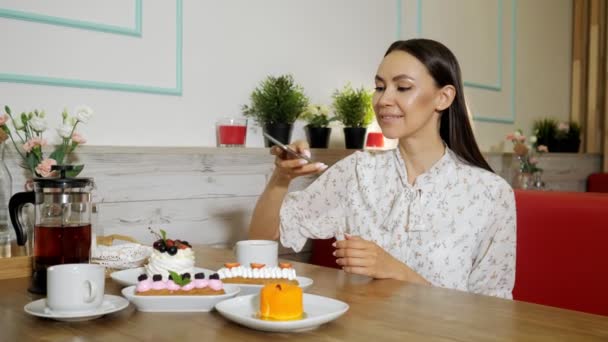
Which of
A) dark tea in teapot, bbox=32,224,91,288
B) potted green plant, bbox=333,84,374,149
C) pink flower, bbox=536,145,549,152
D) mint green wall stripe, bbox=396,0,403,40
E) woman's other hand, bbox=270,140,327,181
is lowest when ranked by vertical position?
dark tea in teapot, bbox=32,224,91,288

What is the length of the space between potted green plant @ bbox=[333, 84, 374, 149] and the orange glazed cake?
1791 millimetres

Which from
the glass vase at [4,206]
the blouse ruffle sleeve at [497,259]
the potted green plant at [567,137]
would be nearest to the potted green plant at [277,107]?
the blouse ruffle sleeve at [497,259]

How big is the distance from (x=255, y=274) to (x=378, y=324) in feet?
1.04

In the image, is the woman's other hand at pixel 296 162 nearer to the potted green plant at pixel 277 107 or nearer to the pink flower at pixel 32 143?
the pink flower at pixel 32 143

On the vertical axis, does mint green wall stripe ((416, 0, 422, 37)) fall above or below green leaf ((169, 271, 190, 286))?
above

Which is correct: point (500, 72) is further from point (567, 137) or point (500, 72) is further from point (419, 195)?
point (419, 195)

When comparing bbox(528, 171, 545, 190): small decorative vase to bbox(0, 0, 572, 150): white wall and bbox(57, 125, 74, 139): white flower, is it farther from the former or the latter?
bbox(57, 125, 74, 139): white flower

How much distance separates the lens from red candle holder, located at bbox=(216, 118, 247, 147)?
92.1 inches

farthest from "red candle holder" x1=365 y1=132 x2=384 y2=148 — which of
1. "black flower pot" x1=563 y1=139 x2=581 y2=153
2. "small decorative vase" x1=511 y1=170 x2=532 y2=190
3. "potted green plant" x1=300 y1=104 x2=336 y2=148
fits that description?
"black flower pot" x1=563 y1=139 x2=581 y2=153

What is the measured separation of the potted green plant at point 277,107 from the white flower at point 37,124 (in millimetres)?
881

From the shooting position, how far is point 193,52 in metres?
2.33

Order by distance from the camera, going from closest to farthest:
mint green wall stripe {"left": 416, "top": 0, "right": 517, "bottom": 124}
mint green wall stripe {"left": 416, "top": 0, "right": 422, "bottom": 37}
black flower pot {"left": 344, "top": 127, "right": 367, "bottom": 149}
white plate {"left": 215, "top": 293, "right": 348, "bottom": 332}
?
white plate {"left": 215, "top": 293, "right": 348, "bottom": 332}
black flower pot {"left": 344, "top": 127, "right": 367, "bottom": 149}
mint green wall stripe {"left": 416, "top": 0, "right": 422, "bottom": 37}
mint green wall stripe {"left": 416, "top": 0, "right": 517, "bottom": 124}

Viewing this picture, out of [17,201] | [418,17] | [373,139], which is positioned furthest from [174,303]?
[418,17]

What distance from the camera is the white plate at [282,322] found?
894mm
